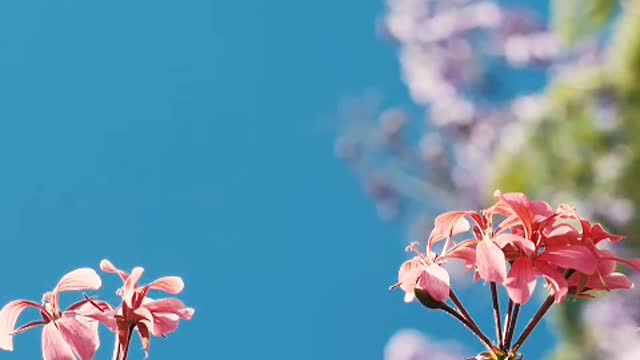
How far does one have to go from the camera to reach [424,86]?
350 cm

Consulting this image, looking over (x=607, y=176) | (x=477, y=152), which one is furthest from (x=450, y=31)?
(x=607, y=176)

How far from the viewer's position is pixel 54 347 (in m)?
0.42

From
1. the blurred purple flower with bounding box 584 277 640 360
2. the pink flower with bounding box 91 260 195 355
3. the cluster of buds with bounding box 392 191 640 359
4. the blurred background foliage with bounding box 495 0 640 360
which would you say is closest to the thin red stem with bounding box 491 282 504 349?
the cluster of buds with bounding box 392 191 640 359

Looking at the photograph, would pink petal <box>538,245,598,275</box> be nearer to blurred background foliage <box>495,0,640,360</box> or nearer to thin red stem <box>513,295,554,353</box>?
thin red stem <box>513,295,554,353</box>

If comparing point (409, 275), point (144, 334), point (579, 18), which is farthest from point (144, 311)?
point (579, 18)

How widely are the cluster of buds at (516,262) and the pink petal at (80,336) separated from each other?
0.13 meters

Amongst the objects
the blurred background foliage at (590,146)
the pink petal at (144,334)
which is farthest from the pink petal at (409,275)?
the blurred background foliage at (590,146)

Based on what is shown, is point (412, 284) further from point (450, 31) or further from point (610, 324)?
point (450, 31)

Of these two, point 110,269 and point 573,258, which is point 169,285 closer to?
point 110,269

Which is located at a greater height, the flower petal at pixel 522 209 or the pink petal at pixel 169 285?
the flower petal at pixel 522 209

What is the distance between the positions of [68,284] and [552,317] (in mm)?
2611

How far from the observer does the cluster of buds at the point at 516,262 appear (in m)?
0.44

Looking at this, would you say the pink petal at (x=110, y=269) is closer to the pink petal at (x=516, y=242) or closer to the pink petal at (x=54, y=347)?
the pink petal at (x=54, y=347)

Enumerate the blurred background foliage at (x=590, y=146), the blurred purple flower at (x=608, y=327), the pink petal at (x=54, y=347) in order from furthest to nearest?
the blurred background foliage at (x=590, y=146), the blurred purple flower at (x=608, y=327), the pink petal at (x=54, y=347)
